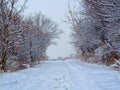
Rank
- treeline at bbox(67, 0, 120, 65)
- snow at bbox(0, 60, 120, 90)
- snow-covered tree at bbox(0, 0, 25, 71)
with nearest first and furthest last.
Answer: snow at bbox(0, 60, 120, 90) < treeline at bbox(67, 0, 120, 65) < snow-covered tree at bbox(0, 0, 25, 71)

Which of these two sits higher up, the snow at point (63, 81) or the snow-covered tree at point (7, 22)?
the snow-covered tree at point (7, 22)

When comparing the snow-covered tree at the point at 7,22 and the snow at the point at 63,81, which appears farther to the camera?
the snow-covered tree at the point at 7,22

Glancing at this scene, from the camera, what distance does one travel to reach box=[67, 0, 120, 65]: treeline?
14.4 m

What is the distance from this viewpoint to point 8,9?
19.1 meters

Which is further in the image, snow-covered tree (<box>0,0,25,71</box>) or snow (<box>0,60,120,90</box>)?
snow-covered tree (<box>0,0,25,71</box>)

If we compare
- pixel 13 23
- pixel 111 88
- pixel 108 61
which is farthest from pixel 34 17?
pixel 111 88

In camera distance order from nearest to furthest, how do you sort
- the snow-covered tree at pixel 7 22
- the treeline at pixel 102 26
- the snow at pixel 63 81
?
1. the snow at pixel 63 81
2. the treeline at pixel 102 26
3. the snow-covered tree at pixel 7 22

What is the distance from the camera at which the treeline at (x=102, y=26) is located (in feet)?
47.3

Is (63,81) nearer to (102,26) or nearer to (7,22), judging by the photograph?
(7,22)

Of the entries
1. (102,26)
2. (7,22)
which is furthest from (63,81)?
(102,26)

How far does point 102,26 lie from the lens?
923 inches

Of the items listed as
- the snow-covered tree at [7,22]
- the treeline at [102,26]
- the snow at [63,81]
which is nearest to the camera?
the snow at [63,81]

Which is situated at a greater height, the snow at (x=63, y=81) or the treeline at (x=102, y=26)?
the treeline at (x=102, y=26)

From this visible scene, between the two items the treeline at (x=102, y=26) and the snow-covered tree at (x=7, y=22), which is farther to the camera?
the snow-covered tree at (x=7, y=22)
